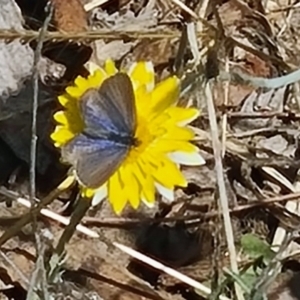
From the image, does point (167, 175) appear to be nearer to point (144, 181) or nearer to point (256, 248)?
point (144, 181)

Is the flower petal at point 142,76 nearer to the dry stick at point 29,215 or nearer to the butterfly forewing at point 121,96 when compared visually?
the butterfly forewing at point 121,96

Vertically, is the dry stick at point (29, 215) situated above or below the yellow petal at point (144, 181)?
below

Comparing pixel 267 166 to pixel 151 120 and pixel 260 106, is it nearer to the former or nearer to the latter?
pixel 260 106

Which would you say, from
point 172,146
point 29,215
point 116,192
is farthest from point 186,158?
point 29,215

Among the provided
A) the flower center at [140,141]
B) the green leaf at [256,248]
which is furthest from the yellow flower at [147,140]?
the green leaf at [256,248]

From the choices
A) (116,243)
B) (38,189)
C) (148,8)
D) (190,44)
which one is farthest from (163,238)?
(148,8)

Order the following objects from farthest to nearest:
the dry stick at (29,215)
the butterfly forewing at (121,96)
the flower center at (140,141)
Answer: the dry stick at (29,215) → the flower center at (140,141) → the butterfly forewing at (121,96)

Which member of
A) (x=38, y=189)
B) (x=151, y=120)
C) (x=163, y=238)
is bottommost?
(x=163, y=238)
